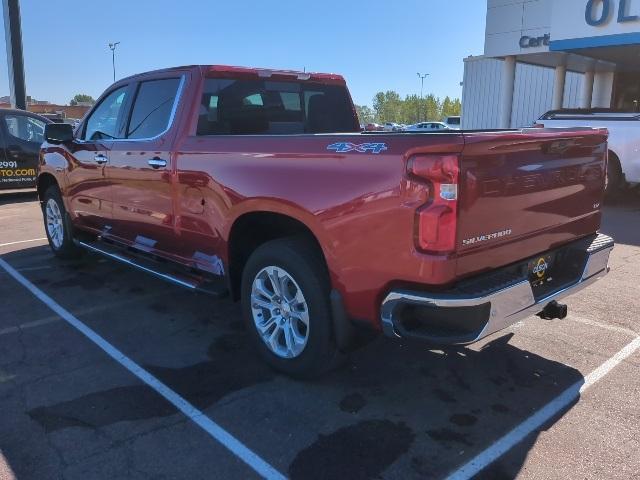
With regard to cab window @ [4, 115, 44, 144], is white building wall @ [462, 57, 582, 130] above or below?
above

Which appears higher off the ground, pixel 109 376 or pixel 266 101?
pixel 266 101

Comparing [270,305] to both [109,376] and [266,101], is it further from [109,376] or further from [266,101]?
[266,101]

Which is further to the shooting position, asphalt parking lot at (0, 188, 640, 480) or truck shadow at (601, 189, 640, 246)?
truck shadow at (601, 189, 640, 246)

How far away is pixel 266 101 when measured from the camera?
15.6ft

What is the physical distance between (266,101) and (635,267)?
4.49 meters

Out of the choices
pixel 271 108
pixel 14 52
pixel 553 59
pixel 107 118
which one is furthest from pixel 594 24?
pixel 14 52

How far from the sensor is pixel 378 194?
2.85 metres

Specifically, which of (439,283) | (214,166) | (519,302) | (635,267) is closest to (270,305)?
(214,166)

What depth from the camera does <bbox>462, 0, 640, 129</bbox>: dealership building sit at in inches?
592

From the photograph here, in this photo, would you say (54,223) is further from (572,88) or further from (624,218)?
(572,88)

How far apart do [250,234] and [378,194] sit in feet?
4.66

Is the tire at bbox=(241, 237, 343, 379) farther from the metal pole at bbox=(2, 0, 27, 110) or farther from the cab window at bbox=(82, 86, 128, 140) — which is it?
the metal pole at bbox=(2, 0, 27, 110)

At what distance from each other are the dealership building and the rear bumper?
1427 cm

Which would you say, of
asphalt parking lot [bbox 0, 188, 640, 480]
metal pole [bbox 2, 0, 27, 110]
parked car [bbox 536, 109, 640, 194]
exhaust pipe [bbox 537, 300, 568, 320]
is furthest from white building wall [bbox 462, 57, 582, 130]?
exhaust pipe [bbox 537, 300, 568, 320]
